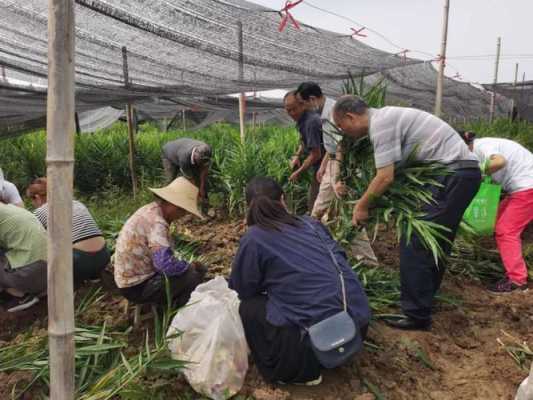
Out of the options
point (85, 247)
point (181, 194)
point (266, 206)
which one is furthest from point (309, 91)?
point (85, 247)

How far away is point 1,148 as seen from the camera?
750cm

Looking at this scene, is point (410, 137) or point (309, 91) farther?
point (309, 91)

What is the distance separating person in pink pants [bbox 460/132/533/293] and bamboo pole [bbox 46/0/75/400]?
10.2ft

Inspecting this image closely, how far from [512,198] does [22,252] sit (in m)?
3.63

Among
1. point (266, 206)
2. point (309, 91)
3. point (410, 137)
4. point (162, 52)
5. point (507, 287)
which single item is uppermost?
point (162, 52)

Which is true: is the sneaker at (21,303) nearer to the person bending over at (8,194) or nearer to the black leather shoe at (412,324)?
the person bending over at (8,194)

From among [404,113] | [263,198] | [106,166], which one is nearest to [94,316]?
[263,198]

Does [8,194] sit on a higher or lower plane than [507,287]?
higher

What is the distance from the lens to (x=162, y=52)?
12.3 ft

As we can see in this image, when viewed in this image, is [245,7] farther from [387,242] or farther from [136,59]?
[387,242]

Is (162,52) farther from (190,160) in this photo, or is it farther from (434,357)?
(434,357)

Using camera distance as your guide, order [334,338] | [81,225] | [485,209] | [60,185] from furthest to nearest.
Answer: [485,209] → [81,225] → [334,338] → [60,185]

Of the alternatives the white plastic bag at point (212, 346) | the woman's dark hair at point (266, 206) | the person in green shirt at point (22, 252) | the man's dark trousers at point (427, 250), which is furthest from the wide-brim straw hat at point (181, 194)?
the man's dark trousers at point (427, 250)

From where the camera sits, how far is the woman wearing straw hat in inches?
93.3
